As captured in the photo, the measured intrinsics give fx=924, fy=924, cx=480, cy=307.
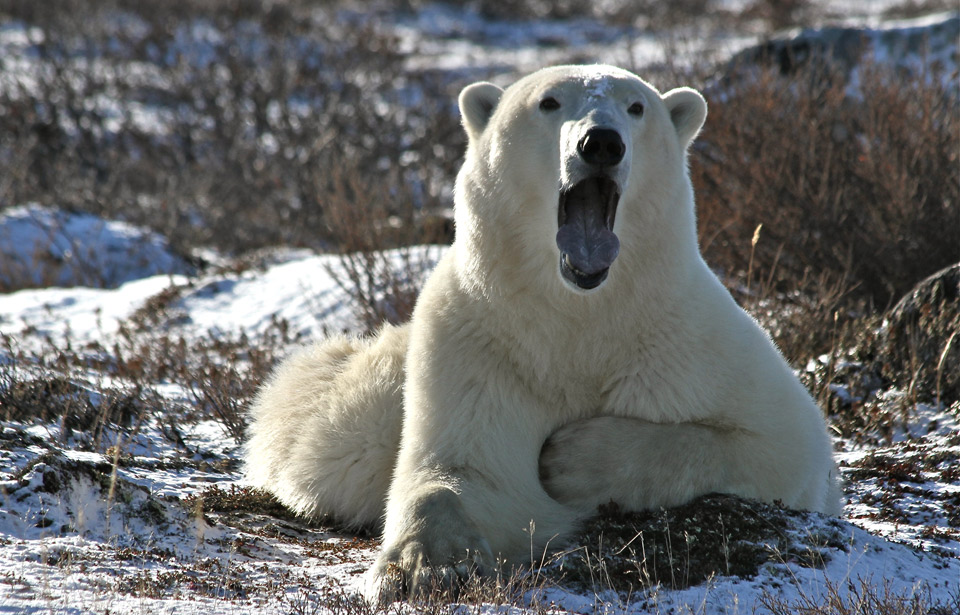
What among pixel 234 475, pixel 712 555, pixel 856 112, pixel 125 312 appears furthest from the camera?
pixel 125 312

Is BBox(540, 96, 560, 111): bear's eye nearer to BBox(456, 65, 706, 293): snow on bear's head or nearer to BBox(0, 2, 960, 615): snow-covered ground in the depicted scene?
BBox(456, 65, 706, 293): snow on bear's head

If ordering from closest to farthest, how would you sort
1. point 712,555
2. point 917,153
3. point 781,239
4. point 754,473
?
point 712,555 < point 754,473 < point 917,153 < point 781,239

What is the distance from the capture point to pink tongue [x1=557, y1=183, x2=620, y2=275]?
258 centimetres

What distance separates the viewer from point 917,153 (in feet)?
17.7

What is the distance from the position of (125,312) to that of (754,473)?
5.65 metres

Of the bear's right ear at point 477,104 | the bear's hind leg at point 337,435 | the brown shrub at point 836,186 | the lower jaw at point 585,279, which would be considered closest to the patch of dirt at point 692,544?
the lower jaw at point 585,279

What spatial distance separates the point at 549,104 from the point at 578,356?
777mm

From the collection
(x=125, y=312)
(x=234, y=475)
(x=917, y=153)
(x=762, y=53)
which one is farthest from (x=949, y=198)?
(x=125, y=312)

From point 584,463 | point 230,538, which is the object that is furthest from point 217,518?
point 584,463

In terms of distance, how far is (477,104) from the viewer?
318 centimetres

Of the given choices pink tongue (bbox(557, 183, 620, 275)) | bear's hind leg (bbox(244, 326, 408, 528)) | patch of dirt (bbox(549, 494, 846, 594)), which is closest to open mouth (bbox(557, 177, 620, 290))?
pink tongue (bbox(557, 183, 620, 275))

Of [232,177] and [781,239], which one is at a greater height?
[232,177]

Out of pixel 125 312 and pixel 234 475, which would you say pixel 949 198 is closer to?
pixel 234 475

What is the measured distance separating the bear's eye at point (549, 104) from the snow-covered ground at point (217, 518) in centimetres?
136
